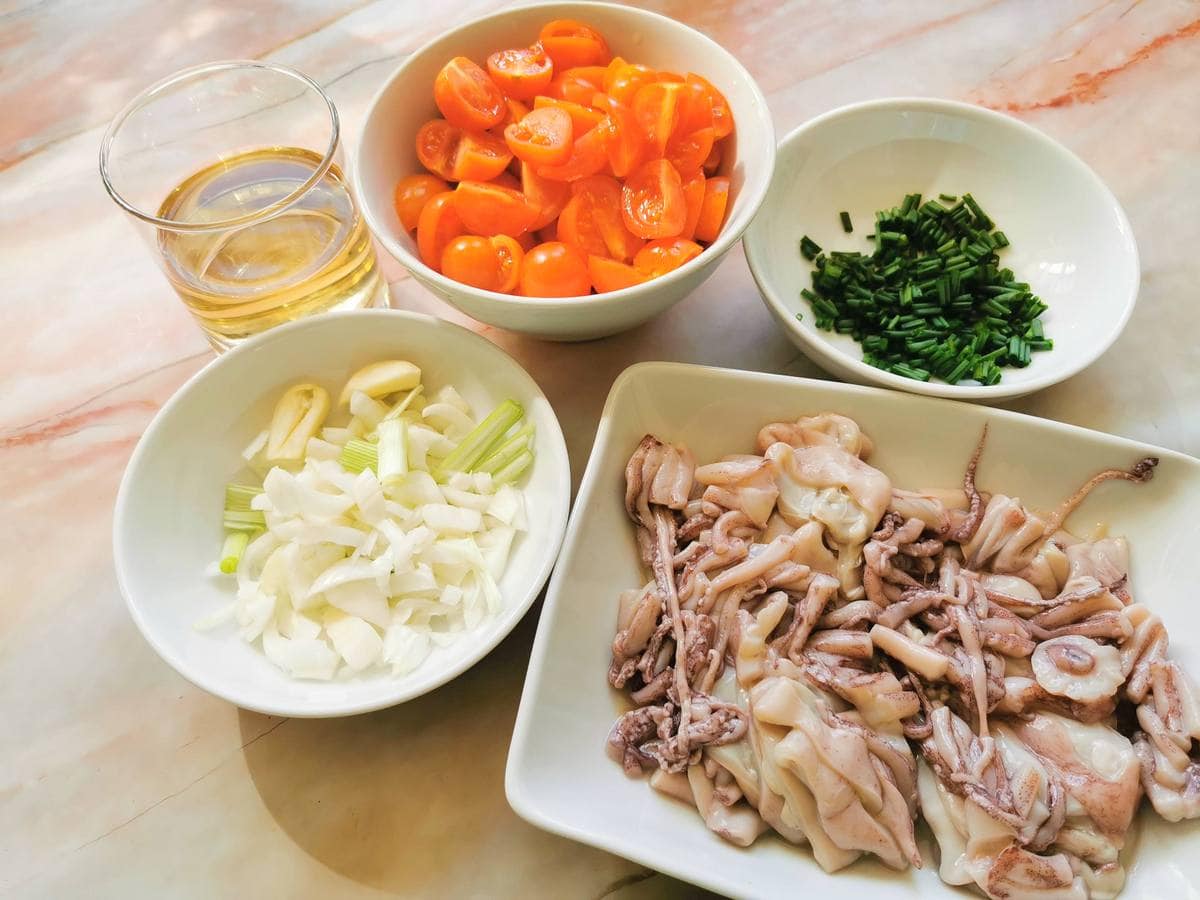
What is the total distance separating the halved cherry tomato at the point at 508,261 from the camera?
59.7 inches

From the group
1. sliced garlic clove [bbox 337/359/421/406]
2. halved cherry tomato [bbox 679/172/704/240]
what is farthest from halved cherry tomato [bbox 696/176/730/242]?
sliced garlic clove [bbox 337/359/421/406]

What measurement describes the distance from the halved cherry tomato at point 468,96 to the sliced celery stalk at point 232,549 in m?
0.81

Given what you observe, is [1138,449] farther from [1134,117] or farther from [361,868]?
[361,868]

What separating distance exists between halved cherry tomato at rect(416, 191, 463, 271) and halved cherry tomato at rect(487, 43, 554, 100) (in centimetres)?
24

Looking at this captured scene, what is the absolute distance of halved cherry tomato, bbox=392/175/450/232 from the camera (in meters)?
1.61

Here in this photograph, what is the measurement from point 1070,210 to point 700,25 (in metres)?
1.04

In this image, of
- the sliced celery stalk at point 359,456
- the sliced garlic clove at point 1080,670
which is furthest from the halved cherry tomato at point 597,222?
the sliced garlic clove at point 1080,670

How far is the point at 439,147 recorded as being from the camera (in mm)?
1661

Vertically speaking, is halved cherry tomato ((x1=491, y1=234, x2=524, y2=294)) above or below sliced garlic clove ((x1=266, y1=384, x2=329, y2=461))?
above

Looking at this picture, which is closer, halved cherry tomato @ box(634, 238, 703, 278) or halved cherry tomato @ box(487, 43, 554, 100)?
halved cherry tomato @ box(634, 238, 703, 278)

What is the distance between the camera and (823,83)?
2193 millimetres

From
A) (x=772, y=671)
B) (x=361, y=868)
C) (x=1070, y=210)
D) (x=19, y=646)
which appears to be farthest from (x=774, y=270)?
(x=19, y=646)

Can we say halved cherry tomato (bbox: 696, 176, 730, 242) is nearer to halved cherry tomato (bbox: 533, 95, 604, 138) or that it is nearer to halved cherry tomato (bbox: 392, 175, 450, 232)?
halved cherry tomato (bbox: 533, 95, 604, 138)

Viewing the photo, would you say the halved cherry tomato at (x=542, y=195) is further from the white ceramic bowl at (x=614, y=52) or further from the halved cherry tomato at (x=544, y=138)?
the white ceramic bowl at (x=614, y=52)
